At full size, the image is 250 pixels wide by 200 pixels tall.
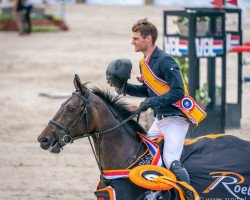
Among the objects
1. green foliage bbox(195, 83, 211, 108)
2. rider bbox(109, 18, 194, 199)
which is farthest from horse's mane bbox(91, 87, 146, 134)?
green foliage bbox(195, 83, 211, 108)

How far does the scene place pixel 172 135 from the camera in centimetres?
852

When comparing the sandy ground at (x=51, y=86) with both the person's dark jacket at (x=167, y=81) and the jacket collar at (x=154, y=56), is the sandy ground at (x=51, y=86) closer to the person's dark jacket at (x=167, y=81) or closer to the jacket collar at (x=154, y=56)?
the person's dark jacket at (x=167, y=81)

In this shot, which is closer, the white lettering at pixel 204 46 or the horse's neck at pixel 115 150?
the horse's neck at pixel 115 150

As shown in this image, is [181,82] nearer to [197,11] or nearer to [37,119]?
[197,11]

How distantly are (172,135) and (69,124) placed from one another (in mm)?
1013

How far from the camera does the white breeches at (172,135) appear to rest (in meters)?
8.46

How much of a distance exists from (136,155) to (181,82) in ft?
2.75

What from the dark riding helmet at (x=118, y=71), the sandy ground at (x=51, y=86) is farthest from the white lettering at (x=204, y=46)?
the dark riding helmet at (x=118, y=71)

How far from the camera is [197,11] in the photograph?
14438 millimetres

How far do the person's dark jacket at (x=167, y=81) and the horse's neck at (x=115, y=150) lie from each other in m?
0.42

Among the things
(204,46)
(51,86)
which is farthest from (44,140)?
(51,86)

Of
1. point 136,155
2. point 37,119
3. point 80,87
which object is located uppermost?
point 80,87

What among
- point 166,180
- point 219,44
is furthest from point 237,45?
point 166,180

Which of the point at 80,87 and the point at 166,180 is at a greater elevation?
the point at 80,87
